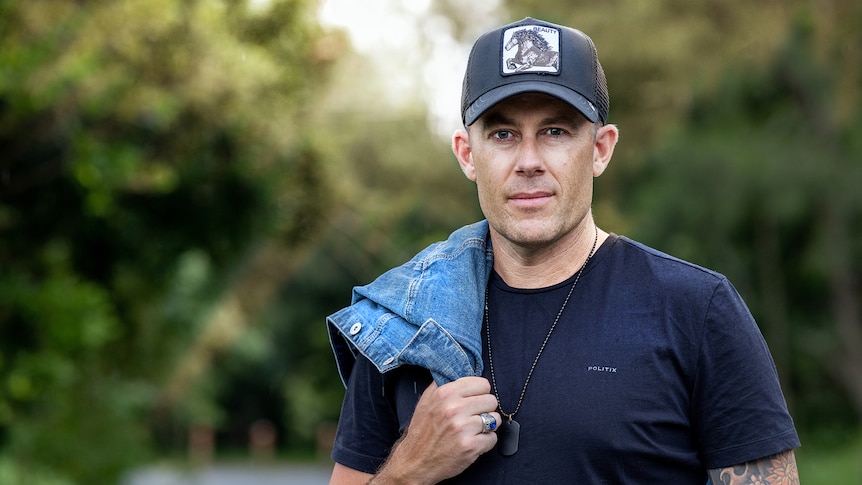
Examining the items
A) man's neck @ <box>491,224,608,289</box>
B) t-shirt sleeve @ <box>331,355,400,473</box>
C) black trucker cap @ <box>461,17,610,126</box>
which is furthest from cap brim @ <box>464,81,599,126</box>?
t-shirt sleeve @ <box>331,355,400,473</box>

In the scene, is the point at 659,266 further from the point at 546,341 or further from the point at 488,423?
the point at 488,423

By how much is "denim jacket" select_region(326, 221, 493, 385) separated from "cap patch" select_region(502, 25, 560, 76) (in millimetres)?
492

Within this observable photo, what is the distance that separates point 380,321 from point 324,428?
30.9 m

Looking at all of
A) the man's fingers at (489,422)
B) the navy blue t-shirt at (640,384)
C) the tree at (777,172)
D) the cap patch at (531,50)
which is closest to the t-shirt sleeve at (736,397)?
the navy blue t-shirt at (640,384)

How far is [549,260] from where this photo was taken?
2678 millimetres

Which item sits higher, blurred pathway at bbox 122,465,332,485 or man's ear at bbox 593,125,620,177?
blurred pathway at bbox 122,465,332,485

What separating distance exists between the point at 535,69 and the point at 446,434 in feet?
2.86

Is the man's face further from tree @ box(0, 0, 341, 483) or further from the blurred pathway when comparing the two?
the blurred pathway

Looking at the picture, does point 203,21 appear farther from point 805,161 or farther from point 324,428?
point 324,428

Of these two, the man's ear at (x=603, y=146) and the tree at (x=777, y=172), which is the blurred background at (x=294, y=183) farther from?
the man's ear at (x=603, y=146)

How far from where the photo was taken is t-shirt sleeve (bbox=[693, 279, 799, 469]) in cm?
238

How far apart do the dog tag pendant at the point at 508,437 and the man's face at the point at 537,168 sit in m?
0.43

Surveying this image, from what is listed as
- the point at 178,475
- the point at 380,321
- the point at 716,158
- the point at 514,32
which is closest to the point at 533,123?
the point at 514,32

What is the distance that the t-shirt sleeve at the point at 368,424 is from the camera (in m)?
2.79
